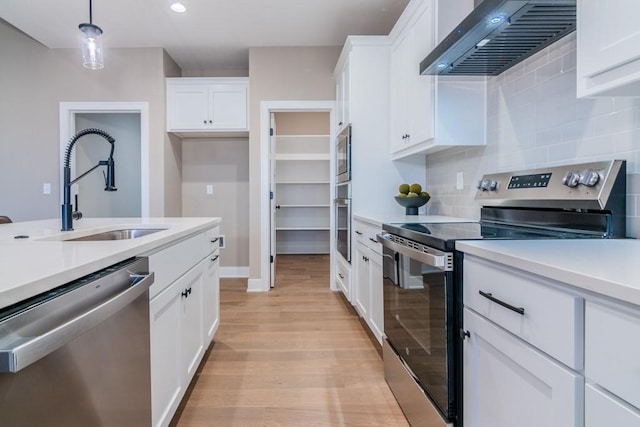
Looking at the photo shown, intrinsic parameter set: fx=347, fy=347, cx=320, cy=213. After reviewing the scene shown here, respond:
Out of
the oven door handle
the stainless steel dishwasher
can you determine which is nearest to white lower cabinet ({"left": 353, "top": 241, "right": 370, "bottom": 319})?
the oven door handle

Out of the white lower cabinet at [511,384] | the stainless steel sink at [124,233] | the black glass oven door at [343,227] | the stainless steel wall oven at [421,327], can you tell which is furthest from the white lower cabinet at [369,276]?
the stainless steel sink at [124,233]

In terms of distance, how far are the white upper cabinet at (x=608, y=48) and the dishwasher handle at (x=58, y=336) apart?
1.45 metres

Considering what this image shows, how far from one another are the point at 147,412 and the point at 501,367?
3.69ft

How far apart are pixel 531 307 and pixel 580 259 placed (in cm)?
16

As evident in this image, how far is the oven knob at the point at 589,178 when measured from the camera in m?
1.24

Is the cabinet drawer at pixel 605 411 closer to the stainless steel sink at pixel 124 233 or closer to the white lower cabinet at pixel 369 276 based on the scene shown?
the white lower cabinet at pixel 369 276

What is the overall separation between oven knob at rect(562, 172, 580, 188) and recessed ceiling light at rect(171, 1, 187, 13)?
10.0ft

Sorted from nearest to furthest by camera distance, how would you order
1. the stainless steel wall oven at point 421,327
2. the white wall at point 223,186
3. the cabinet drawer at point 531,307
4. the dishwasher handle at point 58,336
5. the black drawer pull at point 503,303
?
the dishwasher handle at point 58,336 < the cabinet drawer at point 531,307 < the black drawer pull at point 503,303 < the stainless steel wall oven at point 421,327 < the white wall at point 223,186

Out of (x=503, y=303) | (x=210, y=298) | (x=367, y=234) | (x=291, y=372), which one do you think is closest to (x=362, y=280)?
(x=367, y=234)

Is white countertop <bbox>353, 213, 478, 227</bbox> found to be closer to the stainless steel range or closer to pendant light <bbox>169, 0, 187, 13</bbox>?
the stainless steel range

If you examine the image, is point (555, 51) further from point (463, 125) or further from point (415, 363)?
point (415, 363)

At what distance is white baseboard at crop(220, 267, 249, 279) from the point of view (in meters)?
4.42

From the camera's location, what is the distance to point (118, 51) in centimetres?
374

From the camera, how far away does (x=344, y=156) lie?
124 inches
